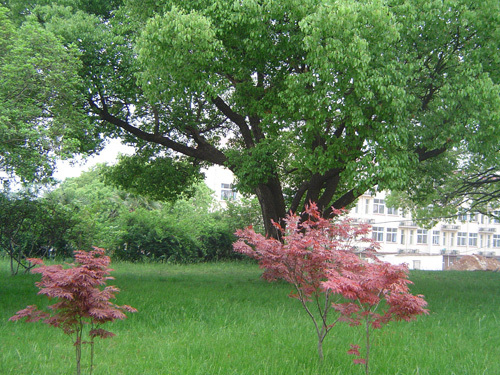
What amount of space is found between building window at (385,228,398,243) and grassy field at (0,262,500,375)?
1660 inches

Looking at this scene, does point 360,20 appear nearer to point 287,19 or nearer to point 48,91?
point 287,19

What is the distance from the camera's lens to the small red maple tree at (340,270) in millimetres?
4625

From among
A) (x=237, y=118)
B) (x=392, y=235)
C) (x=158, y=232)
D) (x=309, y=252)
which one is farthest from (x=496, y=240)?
(x=309, y=252)

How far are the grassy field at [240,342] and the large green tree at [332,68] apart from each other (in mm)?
3123

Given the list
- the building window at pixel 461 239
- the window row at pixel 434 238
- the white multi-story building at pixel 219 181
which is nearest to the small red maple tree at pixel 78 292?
the white multi-story building at pixel 219 181

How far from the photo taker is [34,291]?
976cm

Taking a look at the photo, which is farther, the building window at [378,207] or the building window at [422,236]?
the building window at [422,236]

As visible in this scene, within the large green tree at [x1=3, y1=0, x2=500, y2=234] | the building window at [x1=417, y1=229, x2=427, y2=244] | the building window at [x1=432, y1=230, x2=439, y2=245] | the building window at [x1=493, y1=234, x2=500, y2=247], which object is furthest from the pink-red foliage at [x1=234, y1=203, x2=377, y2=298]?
the building window at [x1=493, y1=234, x2=500, y2=247]

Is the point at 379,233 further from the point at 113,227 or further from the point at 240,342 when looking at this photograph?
the point at 240,342

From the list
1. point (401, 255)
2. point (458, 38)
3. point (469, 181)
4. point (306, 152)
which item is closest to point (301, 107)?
point (306, 152)

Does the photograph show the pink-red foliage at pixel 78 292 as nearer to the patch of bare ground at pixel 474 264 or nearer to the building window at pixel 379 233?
the patch of bare ground at pixel 474 264

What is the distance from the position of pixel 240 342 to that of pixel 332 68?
17.5 ft

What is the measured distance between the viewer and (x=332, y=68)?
29.6ft

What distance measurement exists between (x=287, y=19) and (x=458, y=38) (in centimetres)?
353
